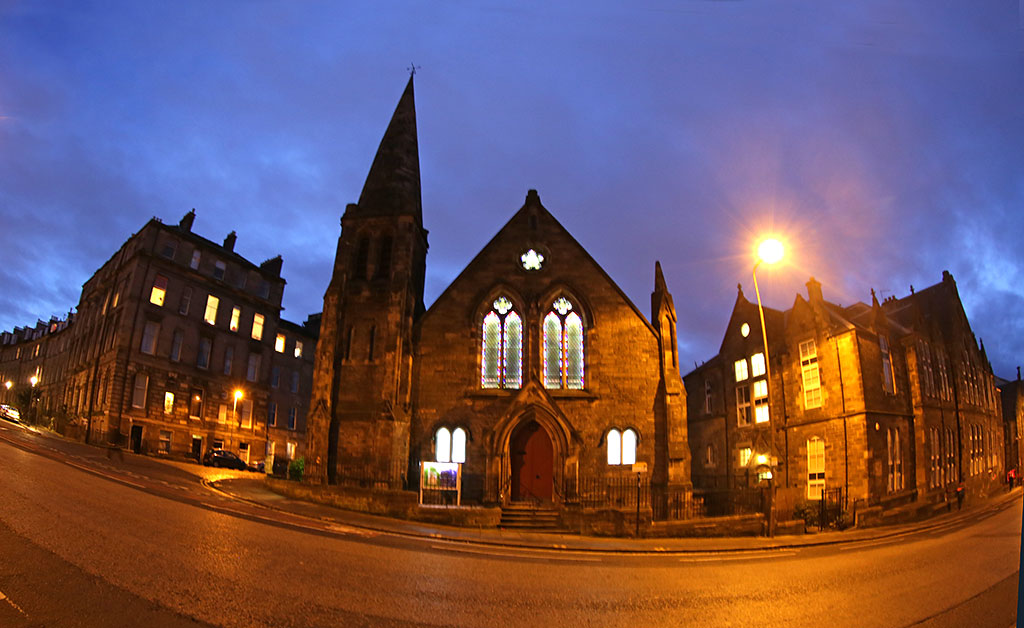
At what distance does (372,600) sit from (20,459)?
15927mm

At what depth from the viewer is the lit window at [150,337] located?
3762 cm

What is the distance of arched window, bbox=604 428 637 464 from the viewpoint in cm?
2286

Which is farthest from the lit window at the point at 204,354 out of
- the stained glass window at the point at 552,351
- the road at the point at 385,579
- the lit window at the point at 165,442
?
the stained glass window at the point at 552,351

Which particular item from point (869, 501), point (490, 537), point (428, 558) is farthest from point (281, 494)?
point (869, 501)

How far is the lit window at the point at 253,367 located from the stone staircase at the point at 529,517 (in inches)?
1246

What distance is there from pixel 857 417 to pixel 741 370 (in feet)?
26.5

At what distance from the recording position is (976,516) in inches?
962

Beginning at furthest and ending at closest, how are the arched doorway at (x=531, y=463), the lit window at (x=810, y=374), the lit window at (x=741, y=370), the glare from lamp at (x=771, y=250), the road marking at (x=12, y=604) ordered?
1. the lit window at (x=741, y=370)
2. the lit window at (x=810, y=374)
3. the arched doorway at (x=531, y=463)
4. the glare from lamp at (x=771, y=250)
5. the road marking at (x=12, y=604)

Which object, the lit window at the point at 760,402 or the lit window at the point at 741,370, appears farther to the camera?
the lit window at the point at 741,370

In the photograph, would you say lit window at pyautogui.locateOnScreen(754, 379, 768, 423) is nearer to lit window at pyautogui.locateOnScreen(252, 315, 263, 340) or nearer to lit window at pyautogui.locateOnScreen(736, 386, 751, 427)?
lit window at pyautogui.locateOnScreen(736, 386, 751, 427)

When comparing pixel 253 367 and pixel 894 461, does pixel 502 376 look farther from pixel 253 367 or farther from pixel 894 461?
pixel 253 367

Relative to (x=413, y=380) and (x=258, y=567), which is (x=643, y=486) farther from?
(x=258, y=567)

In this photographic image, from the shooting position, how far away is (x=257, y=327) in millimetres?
45969

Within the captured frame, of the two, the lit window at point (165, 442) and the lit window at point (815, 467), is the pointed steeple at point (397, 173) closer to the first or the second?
the lit window at point (815, 467)
